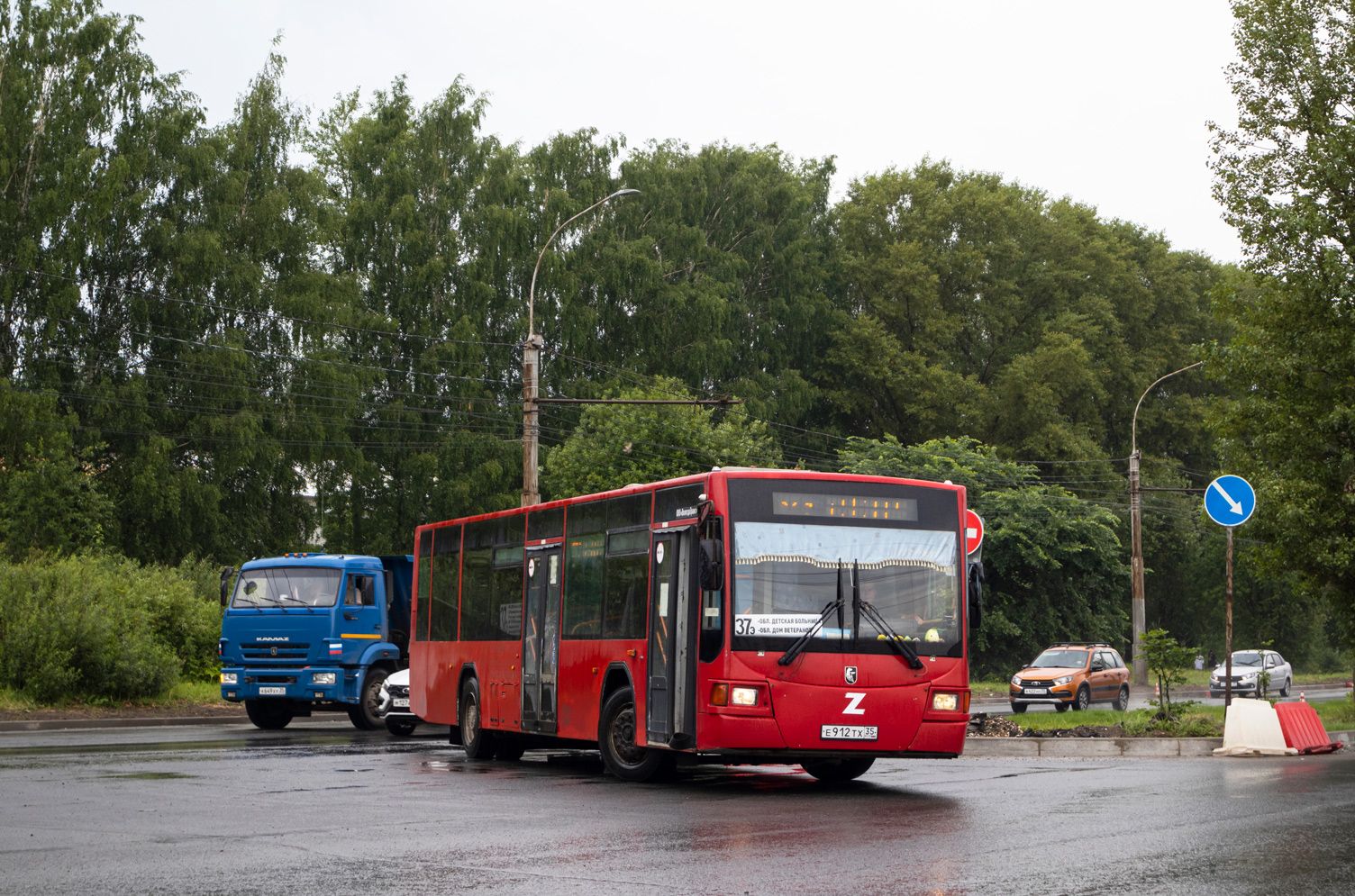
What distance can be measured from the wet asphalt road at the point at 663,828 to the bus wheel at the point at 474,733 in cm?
121

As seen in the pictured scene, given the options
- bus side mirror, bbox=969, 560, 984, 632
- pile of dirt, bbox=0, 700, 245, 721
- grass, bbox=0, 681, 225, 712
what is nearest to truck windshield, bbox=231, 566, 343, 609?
pile of dirt, bbox=0, 700, 245, 721

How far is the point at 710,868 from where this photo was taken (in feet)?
28.2

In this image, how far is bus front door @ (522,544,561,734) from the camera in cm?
1672

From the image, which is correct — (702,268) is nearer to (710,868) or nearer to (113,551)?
(113,551)

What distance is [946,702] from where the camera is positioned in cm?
1416

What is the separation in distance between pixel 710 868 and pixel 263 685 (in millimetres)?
17044

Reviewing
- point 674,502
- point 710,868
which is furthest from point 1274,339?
point 710,868

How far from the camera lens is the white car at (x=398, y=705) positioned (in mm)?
23609

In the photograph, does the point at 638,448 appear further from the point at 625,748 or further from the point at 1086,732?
the point at 625,748

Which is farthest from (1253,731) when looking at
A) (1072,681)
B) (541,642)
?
(1072,681)

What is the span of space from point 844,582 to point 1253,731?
737cm

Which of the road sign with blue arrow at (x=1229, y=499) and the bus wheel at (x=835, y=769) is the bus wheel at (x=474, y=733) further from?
the road sign with blue arrow at (x=1229, y=499)

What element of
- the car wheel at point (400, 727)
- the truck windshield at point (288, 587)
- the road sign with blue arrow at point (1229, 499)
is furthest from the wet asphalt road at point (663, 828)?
the truck windshield at point (288, 587)

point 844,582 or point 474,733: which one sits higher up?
point 844,582
